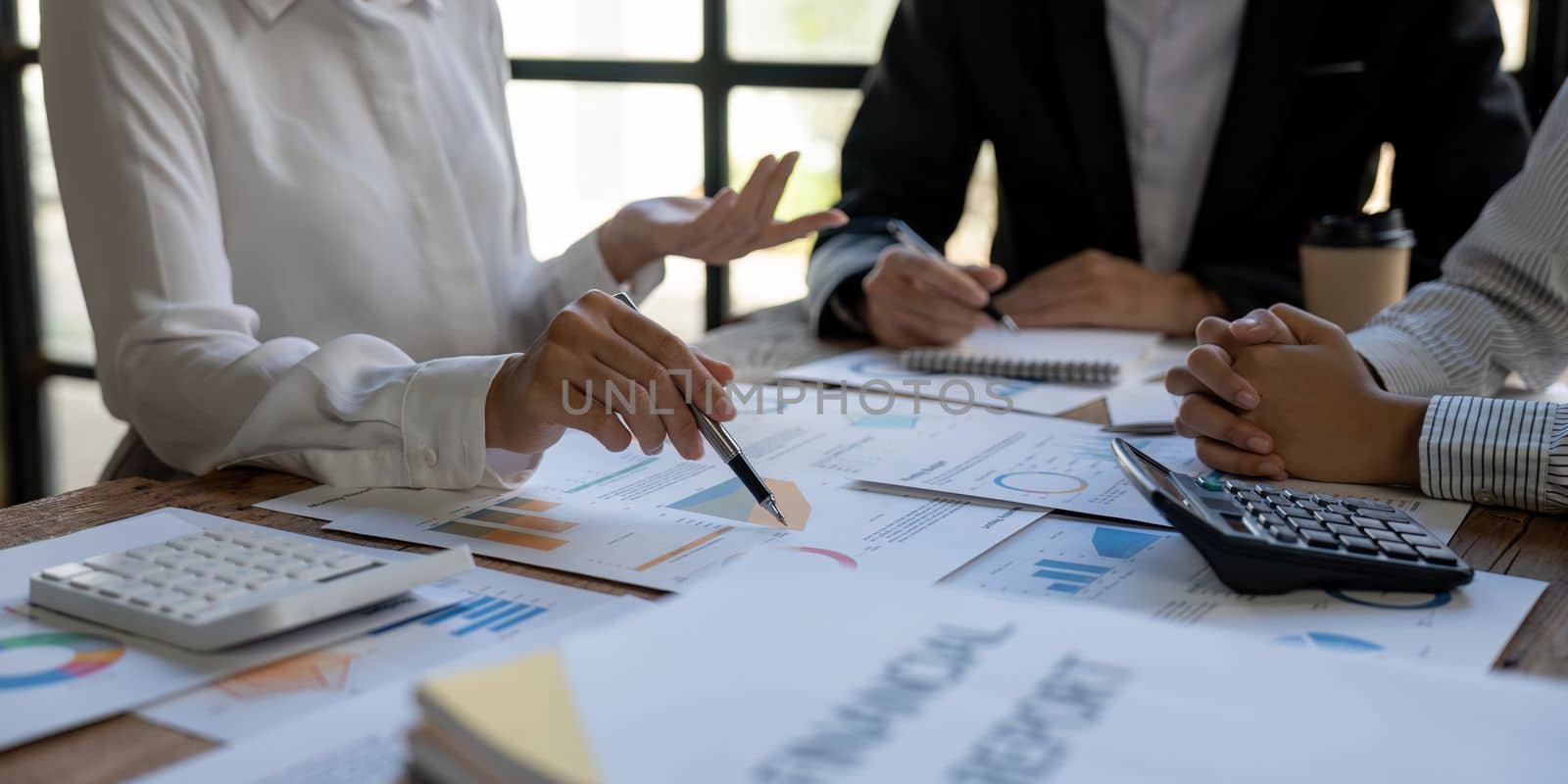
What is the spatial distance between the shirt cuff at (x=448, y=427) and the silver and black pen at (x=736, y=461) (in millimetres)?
161

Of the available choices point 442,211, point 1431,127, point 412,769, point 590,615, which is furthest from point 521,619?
point 1431,127

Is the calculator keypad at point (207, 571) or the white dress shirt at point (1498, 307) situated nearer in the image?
the calculator keypad at point (207, 571)

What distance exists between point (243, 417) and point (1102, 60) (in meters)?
1.15

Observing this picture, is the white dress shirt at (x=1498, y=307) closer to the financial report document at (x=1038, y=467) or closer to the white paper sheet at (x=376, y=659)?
the financial report document at (x=1038, y=467)

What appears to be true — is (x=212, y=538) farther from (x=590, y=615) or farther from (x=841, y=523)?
(x=841, y=523)

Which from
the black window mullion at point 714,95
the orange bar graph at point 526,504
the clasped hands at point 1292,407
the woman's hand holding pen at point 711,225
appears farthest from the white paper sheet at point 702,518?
the black window mullion at point 714,95

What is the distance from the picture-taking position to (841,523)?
2.79ft

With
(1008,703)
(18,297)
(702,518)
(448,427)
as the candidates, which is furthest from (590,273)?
(18,297)

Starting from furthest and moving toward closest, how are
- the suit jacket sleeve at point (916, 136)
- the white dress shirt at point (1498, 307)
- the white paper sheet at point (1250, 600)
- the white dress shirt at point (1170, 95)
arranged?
the suit jacket sleeve at point (916, 136) → the white dress shirt at point (1170, 95) → the white dress shirt at point (1498, 307) → the white paper sheet at point (1250, 600)

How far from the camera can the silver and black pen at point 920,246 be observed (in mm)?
1513

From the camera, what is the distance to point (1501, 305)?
117 cm

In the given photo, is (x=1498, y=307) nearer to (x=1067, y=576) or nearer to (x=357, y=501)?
(x=1067, y=576)

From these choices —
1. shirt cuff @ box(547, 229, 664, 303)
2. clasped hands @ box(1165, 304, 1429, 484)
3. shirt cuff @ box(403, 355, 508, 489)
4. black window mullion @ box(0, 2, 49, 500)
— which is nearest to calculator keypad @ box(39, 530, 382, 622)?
shirt cuff @ box(403, 355, 508, 489)

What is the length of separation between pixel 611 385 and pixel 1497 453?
61cm
